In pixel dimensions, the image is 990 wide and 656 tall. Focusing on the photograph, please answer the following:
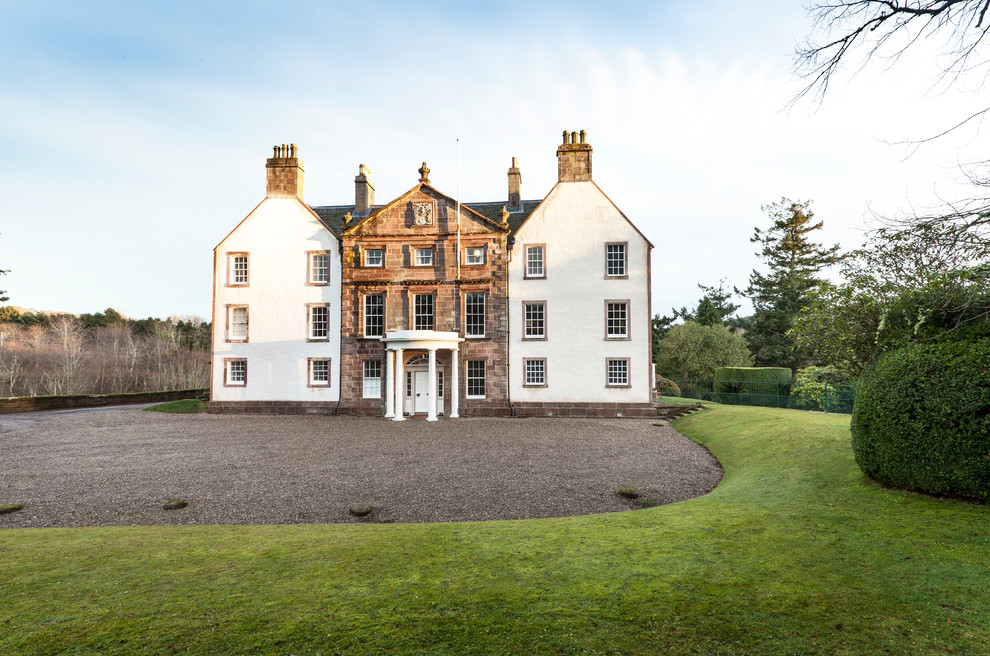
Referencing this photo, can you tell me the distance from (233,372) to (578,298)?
1959 cm

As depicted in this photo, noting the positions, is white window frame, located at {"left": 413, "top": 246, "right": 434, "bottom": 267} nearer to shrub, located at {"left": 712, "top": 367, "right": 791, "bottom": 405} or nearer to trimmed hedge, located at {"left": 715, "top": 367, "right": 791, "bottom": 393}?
shrub, located at {"left": 712, "top": 367, "right": 791, "bottom": 405}

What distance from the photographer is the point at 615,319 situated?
26.5 m

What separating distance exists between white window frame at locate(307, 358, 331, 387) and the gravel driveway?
6459mm

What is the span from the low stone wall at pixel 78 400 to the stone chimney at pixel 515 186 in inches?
1066

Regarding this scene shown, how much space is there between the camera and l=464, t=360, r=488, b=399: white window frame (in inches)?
1060

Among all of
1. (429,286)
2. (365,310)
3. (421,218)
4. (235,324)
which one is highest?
(421,218)

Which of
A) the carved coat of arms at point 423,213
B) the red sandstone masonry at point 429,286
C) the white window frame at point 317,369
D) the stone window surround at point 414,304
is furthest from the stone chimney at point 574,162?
the white window frame at point 317,369

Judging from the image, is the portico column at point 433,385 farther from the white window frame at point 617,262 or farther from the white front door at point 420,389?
the white window frame at point 617,262

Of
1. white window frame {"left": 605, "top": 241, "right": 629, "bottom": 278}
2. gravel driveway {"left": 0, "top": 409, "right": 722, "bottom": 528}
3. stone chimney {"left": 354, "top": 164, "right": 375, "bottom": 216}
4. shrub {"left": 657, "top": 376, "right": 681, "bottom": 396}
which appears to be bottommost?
gravel driveway {"left": 0, "top": 409, "right": 722, "bottom": 528}

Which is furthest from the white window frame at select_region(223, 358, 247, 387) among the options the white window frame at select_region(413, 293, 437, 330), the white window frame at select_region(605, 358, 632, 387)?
the white window frame at select_region(605, 358, 632, 387)

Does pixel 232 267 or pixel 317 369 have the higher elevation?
pixel 232 267

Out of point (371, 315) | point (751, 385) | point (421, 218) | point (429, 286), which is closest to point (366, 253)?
point (371, 315)

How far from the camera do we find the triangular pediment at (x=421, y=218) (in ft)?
89.6

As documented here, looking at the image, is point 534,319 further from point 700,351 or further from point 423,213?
point 700,351
